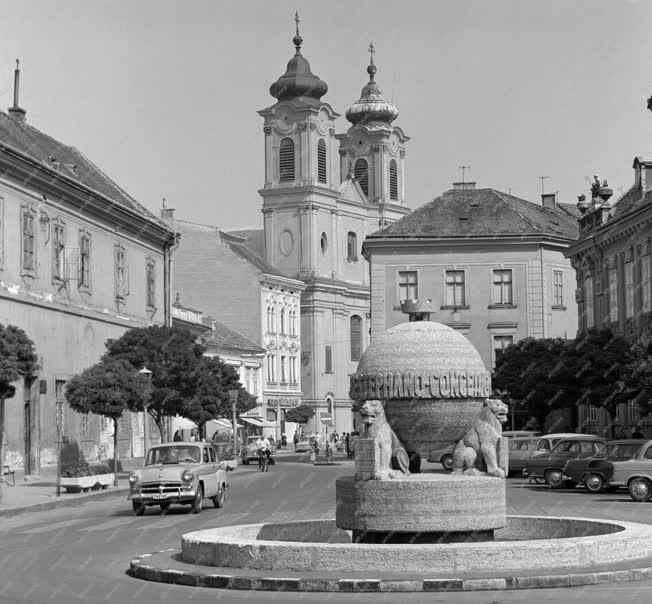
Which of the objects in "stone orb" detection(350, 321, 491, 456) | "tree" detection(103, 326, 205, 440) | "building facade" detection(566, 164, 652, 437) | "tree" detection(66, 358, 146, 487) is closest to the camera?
"stone orb" detection(350, 321, 491, 456)

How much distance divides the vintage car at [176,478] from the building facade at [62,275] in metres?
12.6

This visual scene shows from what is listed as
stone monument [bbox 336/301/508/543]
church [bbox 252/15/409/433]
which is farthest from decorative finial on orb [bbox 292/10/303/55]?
stone monument [bbox 336/301/508/543]

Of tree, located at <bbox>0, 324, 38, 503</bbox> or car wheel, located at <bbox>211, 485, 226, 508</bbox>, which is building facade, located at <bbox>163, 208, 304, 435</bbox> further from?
car wheel, located at <bbox>211, 485, 226, 508</bbox>

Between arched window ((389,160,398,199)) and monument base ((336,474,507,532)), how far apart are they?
411 feet

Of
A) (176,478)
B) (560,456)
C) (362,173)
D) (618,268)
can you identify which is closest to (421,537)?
(176,478)

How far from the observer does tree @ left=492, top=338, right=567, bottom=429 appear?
5388cm

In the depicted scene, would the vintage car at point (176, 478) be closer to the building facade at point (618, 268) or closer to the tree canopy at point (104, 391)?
the tree canopy at point (104, 391)

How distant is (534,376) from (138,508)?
2962 cm

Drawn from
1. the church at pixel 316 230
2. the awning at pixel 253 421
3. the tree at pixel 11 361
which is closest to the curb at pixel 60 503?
the tree at pixel 11 361

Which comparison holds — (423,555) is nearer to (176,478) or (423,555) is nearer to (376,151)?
(176,478)

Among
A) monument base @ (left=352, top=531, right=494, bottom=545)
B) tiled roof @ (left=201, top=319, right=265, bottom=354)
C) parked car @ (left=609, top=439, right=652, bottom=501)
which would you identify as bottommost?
monument base @ (left=352, top=531, right=494, bottom=545)

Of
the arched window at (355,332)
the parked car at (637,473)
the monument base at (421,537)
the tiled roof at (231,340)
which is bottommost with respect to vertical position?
the monument base at (421,537)

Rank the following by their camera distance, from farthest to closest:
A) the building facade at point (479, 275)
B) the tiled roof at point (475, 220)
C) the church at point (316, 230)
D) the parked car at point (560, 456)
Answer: the church at point (316, 230) → the tiled roof at point (475, 220) → the building facade at point (479, 275) → the parked car at point (560, 456)

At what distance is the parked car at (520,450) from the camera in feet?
136
